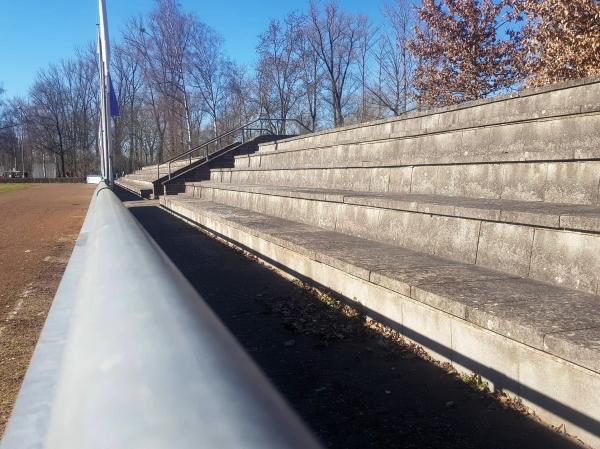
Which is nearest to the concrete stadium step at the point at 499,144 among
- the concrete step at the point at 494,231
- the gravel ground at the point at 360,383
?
the concrete step at the point at 494,231

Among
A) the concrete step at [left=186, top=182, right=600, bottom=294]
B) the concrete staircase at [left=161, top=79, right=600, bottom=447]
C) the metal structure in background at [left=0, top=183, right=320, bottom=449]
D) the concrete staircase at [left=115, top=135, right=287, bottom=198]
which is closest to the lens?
the metal structure in background at [left=0, top=183, right=320, bottom=449]

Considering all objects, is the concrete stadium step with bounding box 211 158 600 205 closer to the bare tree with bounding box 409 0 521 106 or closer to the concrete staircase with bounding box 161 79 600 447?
the concrete staircase with bounding box 161 79 600 447

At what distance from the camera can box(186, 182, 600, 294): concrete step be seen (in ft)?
9.76

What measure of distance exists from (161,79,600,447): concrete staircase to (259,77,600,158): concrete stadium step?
0.06 ft

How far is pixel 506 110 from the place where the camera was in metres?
6.09

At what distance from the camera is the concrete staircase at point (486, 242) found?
2.45m

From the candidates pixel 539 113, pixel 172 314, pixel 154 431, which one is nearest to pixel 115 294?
pixel 172 314

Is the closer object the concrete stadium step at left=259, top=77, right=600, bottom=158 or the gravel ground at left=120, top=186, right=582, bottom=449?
Answer: the gravel ground at left=120, top=186, right=582, bottom=449

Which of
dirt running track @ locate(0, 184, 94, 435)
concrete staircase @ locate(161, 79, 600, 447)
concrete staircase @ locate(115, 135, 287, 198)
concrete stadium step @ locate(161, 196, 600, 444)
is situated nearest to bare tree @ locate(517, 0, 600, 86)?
concrete staircase @ locate(161, 79, 600, 447)

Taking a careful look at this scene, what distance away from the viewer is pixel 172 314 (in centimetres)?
84

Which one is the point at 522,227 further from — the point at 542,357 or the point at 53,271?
the point at 53,271

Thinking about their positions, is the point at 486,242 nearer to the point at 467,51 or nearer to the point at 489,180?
the point at 489,180

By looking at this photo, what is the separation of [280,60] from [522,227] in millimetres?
36384

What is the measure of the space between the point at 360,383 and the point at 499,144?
11.5 feet
